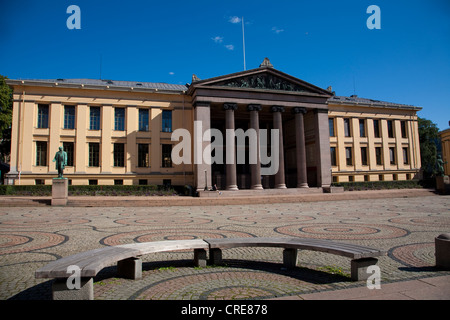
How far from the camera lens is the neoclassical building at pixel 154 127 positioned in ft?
109

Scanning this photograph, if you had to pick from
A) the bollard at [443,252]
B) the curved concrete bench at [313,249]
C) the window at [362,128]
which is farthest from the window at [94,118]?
the window at [362,128]

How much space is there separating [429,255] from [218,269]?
4727 millimetres

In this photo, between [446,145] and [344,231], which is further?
[446,145]

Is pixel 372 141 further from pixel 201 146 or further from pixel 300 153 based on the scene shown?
pixel 201 146

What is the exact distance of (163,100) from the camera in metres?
37.6

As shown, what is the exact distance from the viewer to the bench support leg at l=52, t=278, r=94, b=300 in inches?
151

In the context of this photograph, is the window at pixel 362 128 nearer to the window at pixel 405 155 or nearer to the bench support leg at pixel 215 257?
the window at pixel 405 155

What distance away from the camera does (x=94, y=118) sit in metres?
35.9

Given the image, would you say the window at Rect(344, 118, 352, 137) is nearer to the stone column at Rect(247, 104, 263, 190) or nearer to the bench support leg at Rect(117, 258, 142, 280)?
the stone column at Rect(247, 104, 263, 190)

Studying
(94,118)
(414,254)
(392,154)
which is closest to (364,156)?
(392,154)

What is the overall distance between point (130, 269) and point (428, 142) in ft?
225

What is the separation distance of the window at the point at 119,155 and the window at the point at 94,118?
3.16 m

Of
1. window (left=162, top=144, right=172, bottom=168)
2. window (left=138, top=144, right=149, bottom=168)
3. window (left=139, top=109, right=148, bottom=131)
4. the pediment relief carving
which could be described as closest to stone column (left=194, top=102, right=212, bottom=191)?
the pediment relief carving
